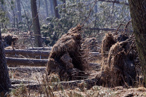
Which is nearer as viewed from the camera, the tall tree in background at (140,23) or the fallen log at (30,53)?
the tall tree in background at (140,23)

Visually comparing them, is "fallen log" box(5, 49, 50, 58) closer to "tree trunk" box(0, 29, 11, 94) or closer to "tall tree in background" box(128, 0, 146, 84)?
"tree trunk" box(0, 29, 11, 94)

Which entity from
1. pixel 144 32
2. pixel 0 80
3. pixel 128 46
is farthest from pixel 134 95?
pixel 0 80

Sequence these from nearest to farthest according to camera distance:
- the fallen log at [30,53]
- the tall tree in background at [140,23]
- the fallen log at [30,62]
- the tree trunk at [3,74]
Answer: the tall tree in background at [140,23]
the tree trunk at [3,74]
the fallen log at [30,62]
the fallen log at [30,53]

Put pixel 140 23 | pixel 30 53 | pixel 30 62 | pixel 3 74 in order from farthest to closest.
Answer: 1. pixel 30 53
2. pixel 30 62
3. pixel 3 74
4. pixel 140 23

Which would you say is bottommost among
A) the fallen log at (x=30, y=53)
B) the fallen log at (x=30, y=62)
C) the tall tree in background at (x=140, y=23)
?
the fallen log at (x=30, y=62)

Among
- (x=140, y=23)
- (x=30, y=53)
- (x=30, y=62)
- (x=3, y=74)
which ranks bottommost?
(x=30, y=62)

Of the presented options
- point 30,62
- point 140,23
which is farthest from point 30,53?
point 140,23

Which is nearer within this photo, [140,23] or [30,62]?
[140,23]

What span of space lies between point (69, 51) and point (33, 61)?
2438mm

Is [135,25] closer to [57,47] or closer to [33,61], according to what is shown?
[57,47]

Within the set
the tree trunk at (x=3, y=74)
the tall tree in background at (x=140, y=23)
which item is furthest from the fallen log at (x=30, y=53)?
the tall tree in background at (x=140, y=23)

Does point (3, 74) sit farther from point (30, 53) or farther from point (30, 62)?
point (30, 53)

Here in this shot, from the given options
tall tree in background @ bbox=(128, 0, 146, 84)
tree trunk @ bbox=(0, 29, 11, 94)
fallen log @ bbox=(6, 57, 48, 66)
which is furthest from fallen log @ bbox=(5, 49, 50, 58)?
tall tree in background @ bbox=(128, 0, 146, 84)

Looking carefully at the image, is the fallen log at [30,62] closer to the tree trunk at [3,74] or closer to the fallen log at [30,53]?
the fallen log at [30,53]
